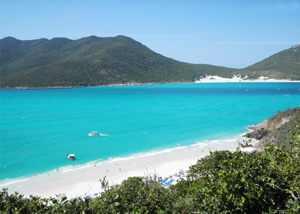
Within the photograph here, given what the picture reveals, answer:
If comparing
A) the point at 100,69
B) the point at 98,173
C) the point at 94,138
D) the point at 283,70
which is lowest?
the point at 98,173

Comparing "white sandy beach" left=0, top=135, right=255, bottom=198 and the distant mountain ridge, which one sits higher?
the distant mountain ridge

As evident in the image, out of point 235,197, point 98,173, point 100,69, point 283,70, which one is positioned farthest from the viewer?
point 283,70

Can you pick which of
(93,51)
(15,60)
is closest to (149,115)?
(93,51)

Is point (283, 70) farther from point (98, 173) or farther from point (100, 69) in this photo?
point (98, 173)

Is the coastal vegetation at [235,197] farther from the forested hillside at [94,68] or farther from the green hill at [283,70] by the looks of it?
the green hill at [283,70]

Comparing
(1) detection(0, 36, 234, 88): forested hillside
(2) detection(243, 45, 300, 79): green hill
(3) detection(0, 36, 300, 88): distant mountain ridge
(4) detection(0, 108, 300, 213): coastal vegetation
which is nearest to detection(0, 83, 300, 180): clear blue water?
(4) detection(0, 108, 300, 213): coastal vegetation

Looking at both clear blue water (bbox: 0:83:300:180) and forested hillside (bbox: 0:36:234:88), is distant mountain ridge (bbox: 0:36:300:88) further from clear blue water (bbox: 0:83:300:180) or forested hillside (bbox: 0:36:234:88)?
clear blue water (bbox: 0:83:300:180)

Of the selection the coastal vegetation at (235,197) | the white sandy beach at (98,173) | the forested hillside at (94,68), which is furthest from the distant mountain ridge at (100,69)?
the coastal vegetation at (235,197)

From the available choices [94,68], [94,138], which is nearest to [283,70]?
[94,68]

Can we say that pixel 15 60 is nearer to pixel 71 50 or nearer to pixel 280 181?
pixel 71 50
